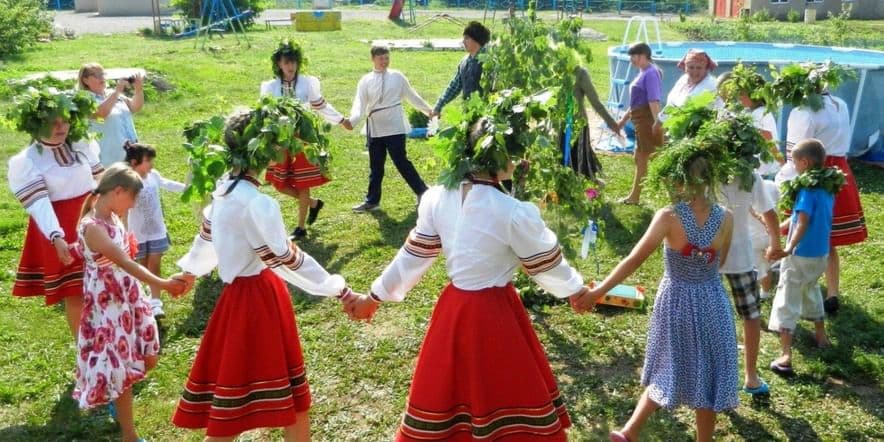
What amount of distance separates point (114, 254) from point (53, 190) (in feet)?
3.55

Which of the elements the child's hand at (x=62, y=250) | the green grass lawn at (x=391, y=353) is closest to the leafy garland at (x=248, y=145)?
the green grass lawn at (x=391, y=353)

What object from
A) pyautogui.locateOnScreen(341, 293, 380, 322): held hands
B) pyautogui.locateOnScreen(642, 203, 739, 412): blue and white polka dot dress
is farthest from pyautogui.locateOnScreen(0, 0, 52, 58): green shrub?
pyautogui.locateOnScreen(642, 203, 739, 412): blue and white polka dot dress

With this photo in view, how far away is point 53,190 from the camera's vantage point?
4.88m

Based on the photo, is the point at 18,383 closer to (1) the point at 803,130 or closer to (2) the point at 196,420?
(2) the point at 196,420

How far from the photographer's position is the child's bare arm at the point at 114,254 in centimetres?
411

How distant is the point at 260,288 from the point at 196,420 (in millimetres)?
691

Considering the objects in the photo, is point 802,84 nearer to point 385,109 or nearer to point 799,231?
point 799,231

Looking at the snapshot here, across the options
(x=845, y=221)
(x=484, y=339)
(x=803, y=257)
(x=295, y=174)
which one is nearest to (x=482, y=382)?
(x=484, y=339)

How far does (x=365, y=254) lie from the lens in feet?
23.8

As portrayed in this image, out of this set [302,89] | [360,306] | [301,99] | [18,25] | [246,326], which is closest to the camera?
[246,326]

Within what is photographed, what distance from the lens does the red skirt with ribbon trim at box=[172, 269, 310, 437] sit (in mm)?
3713

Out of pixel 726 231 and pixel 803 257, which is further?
pixel 803 257

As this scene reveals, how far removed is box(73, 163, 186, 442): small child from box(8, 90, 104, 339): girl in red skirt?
1.60 ft

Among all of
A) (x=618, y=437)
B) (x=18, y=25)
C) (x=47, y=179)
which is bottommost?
(x=618, y=437)
